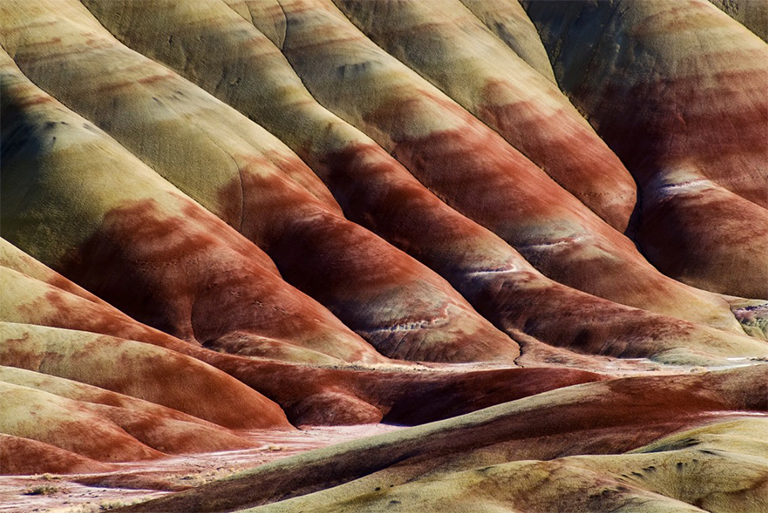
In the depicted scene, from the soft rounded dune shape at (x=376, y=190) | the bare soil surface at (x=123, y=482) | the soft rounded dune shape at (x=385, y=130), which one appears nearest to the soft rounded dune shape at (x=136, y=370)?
the bare soil surface at (x=123, y=482)

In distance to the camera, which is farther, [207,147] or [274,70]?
[274,70]

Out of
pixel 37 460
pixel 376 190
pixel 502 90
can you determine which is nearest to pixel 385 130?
pixel 376 190

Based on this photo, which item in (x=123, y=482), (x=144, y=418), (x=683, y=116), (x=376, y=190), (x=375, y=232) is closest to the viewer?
(x=123, y=482)

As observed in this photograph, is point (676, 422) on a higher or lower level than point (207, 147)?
higher

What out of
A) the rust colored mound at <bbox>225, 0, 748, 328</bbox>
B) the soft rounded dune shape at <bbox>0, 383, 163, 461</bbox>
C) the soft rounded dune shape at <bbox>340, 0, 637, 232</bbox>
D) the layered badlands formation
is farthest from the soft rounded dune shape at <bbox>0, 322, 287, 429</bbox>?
the soft rounded dune shape at <bbox>340, 0, 637, 232</bbox>

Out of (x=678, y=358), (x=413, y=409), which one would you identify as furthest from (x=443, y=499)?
(x=678, y=358)

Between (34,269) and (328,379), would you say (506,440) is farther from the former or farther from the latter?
(34,269)

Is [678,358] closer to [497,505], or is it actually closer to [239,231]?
[239,231]

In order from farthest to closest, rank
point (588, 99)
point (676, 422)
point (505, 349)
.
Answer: point (588, 99), point (505, 349), point (676, 422)
